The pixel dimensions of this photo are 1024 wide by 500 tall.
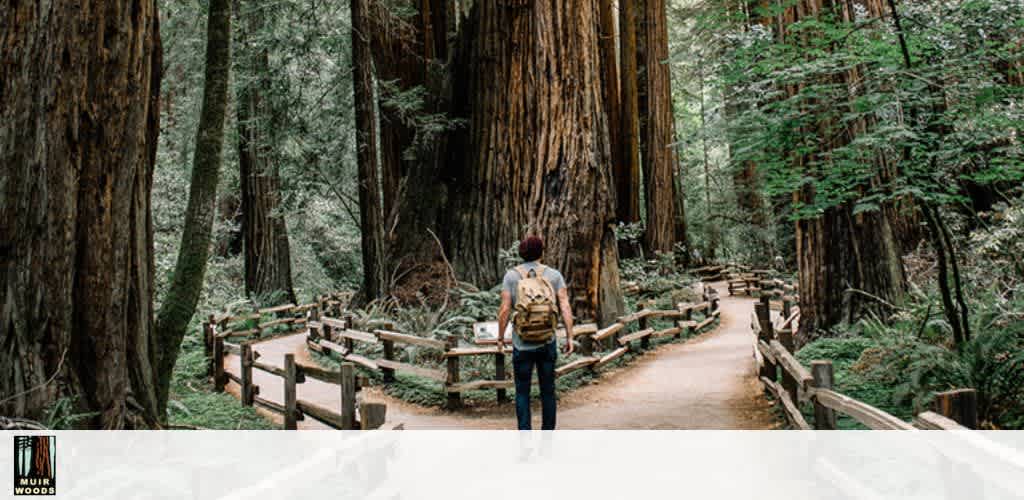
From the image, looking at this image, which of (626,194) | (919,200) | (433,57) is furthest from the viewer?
(626,194)

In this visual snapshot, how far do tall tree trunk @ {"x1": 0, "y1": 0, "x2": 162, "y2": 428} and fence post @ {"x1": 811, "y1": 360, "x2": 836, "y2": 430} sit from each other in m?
4.43

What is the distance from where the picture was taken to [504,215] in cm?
1135

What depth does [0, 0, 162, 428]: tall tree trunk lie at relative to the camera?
3.61 meters

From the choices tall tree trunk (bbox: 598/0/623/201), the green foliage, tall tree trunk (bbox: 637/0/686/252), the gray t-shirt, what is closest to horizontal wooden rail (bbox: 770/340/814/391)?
the gray t-shirt

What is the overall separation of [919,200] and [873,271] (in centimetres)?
320

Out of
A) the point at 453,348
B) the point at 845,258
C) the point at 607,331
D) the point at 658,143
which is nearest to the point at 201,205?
the point at 453,348

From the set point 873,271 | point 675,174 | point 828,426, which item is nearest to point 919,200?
point 828,426

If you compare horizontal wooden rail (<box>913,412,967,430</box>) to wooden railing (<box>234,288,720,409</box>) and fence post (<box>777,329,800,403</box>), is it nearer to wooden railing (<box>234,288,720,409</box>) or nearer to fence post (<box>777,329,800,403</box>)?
fence post (<box>777,329,800,403</box>)

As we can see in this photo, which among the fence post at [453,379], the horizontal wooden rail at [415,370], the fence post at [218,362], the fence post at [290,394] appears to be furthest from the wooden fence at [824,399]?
the fence post at [218,362]

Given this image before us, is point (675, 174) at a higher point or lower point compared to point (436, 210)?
higher

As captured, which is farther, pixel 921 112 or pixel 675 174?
pixel 675 174

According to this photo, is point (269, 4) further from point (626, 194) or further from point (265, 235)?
point (626, 194)

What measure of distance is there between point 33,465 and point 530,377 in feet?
10.1

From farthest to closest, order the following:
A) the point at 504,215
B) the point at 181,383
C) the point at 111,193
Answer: the point at 504,215 < the point at 181,383 < the point at 111,193
